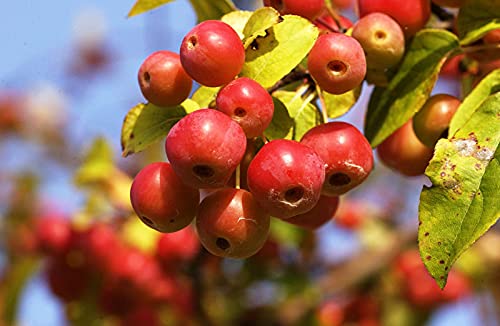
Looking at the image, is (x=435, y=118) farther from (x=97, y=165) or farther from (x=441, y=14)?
(x=97, y=165)

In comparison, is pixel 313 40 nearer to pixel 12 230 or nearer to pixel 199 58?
pixel 199 58

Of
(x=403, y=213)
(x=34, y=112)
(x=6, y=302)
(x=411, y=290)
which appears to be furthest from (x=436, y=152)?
(x=34, y=112)

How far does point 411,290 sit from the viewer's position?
2.35 m

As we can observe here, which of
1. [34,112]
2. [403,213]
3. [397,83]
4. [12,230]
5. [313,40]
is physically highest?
[313,40]

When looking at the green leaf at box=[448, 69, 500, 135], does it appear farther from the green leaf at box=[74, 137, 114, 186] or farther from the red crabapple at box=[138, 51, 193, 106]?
the green leaf at box=[74, 137, 114, 186]

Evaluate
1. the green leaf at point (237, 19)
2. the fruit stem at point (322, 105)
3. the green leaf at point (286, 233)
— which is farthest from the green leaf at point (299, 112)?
the green leaf at point (286, 233)

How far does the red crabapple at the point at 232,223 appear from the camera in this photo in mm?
834

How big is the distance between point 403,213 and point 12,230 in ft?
5.30

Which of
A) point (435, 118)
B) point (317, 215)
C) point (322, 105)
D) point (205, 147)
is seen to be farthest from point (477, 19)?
point (205, 147)

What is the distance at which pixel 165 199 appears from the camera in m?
0.86

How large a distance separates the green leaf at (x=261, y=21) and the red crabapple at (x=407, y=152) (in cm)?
31

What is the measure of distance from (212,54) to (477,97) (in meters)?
0.37

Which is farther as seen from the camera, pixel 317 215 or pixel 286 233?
pixel 286 233

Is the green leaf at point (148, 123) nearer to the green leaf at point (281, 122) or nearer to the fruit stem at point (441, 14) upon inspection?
the green leaf at point (281, 122)
